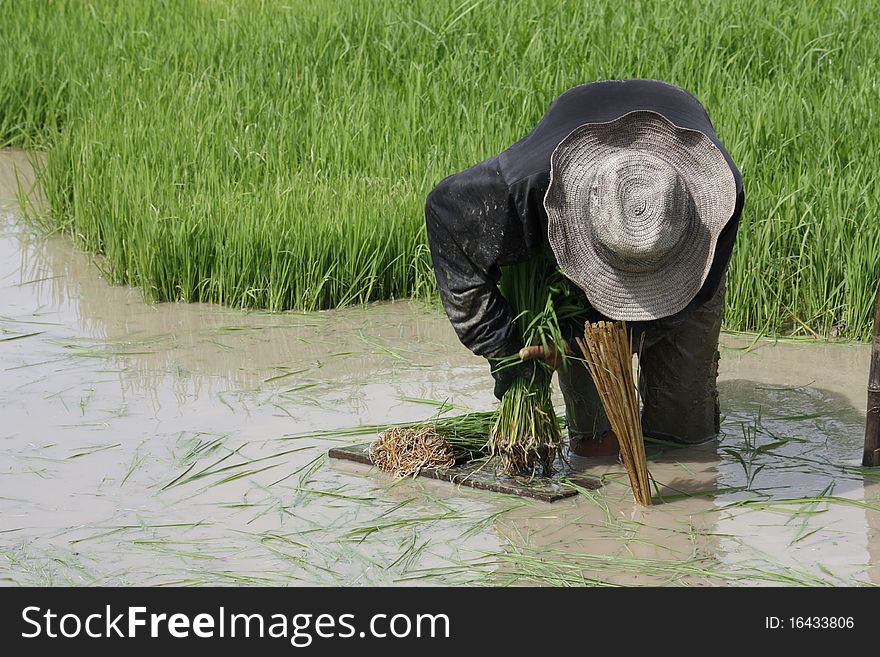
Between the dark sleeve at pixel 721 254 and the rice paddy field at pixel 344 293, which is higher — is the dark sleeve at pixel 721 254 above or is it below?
above

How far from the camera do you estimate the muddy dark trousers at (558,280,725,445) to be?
404 cm

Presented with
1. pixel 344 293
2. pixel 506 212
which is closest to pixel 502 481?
pixel 506 212

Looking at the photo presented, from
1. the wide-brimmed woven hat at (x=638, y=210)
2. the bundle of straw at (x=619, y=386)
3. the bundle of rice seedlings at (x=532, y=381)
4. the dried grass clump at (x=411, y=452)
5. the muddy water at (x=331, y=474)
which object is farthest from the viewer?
the dried grass clump at (x=411, y=452)

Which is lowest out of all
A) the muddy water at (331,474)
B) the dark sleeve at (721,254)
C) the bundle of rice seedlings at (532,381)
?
the muddy water at (331,474)

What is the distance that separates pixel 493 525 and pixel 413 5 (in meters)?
4.89

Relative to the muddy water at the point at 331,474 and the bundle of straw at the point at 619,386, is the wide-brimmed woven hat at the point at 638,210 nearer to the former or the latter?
the bundle of straw at the point at 619,386

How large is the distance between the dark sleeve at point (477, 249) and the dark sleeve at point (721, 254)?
1.68 ft

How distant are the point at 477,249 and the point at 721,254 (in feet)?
2.20

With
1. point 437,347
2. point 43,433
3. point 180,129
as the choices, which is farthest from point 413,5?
point 43,433

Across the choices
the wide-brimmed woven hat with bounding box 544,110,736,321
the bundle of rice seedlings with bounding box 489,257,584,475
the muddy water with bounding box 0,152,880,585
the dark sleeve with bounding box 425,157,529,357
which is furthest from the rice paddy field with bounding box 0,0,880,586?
the wide-brimmed woven hat with bounding box 544,110,736,321

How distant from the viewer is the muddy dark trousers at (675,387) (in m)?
4.04

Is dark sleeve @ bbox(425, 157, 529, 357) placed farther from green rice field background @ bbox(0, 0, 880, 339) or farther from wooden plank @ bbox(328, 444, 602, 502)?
green rice field background @ bbox(0, 0, 880, 339)

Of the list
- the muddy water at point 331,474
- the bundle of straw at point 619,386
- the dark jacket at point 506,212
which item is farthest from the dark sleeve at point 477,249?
the muddy water at point 331,474

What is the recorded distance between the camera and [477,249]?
362 centimetres
